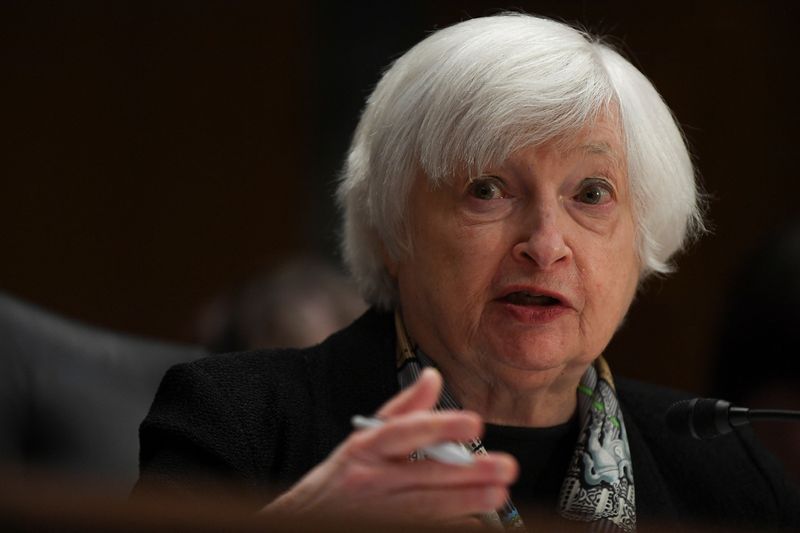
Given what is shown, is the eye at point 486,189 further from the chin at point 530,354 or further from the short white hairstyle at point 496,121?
the chin at point 530,354

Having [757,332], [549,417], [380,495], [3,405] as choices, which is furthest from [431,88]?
[757,332]

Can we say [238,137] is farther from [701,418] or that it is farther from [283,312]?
[701,418]

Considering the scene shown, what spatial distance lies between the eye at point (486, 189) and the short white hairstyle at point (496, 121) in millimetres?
28

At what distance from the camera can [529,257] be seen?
1.77 meters

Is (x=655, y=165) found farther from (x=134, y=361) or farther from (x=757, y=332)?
(x=757, y=332)

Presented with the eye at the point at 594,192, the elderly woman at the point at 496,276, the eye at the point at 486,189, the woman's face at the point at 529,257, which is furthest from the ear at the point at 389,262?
the eye at the point at 594,192

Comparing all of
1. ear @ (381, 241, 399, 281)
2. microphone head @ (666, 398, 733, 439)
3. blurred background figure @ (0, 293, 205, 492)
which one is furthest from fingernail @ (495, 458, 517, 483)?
blurred background figure @ (0, 293, 205, 492)

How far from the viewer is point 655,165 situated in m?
1.87

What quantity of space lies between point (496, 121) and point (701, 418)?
1.60 ft

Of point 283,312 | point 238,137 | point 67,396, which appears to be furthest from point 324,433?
point 238,137

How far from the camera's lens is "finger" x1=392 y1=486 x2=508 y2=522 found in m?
1.28

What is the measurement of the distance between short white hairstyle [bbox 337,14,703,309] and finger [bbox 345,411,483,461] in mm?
597

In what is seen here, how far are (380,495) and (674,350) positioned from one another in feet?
13.1

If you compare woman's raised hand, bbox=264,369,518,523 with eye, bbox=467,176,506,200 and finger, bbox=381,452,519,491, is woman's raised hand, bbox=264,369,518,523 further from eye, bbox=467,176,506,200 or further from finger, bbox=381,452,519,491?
eye, bbox=467,176,506,200
